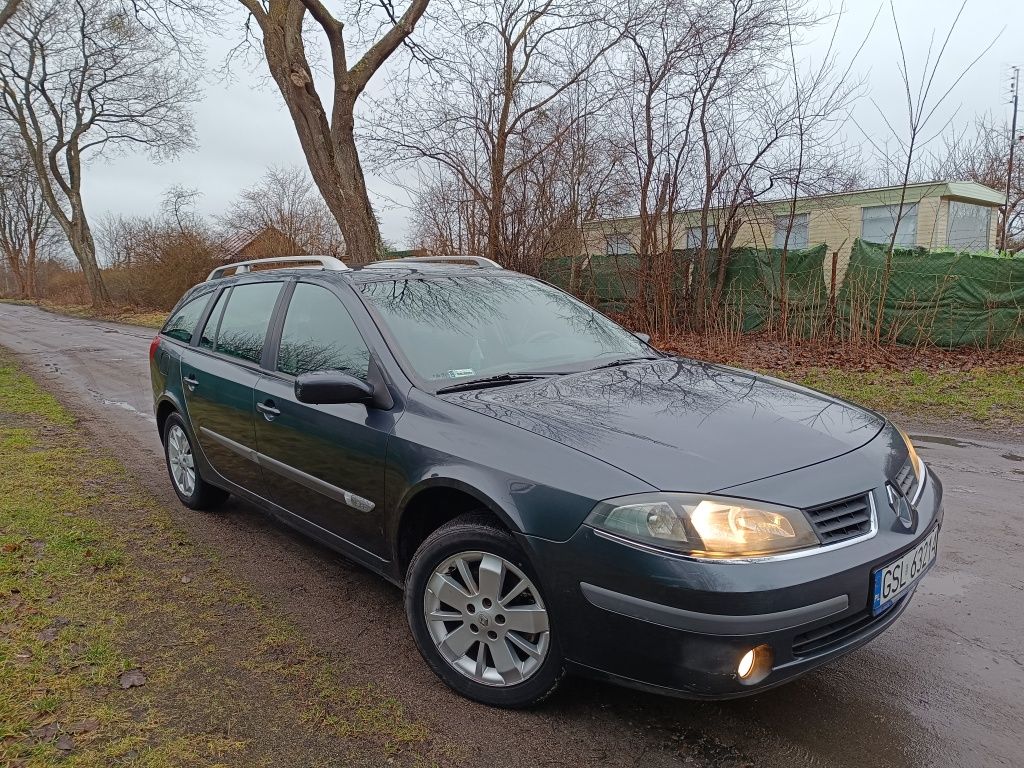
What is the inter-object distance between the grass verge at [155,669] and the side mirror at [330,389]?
1.08 m

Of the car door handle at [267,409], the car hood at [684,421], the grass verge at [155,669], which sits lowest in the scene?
the grass verge at [155,669]

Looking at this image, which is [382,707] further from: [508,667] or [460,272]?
[460,272]

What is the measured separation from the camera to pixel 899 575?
2.24 m

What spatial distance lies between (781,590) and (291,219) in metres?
26.5

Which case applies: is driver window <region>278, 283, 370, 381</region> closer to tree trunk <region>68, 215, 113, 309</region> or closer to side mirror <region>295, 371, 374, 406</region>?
side mirror <region>295, 371, 374, 406</region>

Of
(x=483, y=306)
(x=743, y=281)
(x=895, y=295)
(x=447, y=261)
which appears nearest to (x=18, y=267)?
(x=743, y=281)

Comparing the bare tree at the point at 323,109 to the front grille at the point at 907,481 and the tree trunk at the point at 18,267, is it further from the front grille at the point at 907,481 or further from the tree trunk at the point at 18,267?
the tree trunk at the point at 18,267

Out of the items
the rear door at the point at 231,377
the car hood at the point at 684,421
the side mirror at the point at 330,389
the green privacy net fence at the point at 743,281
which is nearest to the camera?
the car hood at the point at 684,421

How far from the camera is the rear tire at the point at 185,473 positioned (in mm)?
4531

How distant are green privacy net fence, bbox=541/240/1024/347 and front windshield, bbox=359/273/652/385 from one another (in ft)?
31.2

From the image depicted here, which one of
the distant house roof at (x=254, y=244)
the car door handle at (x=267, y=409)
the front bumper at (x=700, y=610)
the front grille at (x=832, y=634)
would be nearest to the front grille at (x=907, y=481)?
the front bumper at (x=700, y=610)

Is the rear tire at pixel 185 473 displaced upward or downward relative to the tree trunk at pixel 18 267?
downward

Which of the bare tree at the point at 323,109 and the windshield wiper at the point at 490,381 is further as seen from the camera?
the bare tree at the point at 323,109

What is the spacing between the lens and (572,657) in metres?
2.23
